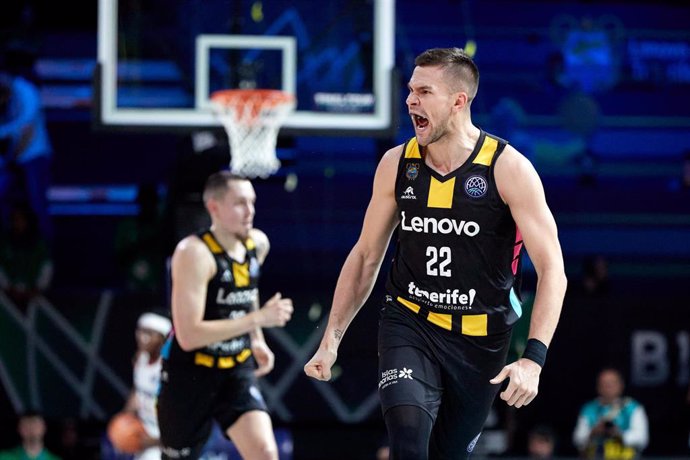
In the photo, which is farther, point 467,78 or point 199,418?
point 199,418

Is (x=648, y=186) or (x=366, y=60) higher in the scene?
(x=366, y=60)

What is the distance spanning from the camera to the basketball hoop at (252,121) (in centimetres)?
888

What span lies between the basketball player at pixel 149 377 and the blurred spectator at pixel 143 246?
13.8 ft

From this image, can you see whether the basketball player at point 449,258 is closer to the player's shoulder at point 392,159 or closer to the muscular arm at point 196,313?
the player's shoulder at point 392,159

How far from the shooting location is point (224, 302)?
21.7ft

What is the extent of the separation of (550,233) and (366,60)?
467 centimetres

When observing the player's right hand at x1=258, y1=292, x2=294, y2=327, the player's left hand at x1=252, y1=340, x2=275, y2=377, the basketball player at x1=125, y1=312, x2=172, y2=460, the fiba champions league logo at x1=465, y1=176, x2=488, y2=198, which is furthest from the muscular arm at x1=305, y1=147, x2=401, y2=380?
the basketball player at x1=125, y1=312, x2=172, y2=460

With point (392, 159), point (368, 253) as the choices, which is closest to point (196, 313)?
point (368, 253)

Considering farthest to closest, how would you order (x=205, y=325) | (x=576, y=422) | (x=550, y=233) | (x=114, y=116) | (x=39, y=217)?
(x=39, y=217), (x=576, y=422), (x=114, y=116), (x=205, y=325), (x=550, y=233)

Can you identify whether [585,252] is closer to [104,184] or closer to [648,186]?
[648,186]

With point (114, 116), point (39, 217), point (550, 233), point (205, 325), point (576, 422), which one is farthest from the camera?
point (39, 217)

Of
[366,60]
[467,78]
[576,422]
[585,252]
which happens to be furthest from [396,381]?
[585,252]

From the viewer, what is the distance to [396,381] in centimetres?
479

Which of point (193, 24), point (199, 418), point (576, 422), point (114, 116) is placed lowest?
point (576, 422)
